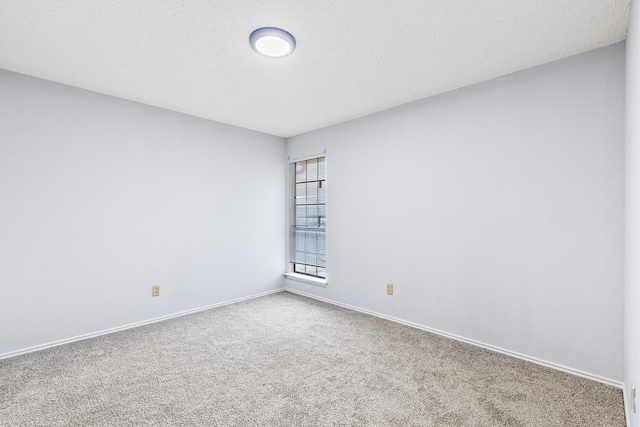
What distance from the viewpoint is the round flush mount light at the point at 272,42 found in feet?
6.64

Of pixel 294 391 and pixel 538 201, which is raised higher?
Answer: pixel 538 201

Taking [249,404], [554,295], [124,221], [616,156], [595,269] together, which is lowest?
[249,404]

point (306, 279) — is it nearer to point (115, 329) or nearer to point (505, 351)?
point (115, 329)

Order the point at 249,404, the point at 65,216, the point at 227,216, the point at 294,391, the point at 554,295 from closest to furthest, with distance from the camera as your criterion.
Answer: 1. the point at 249,404
2. the point at 294,391
3. the point at 554,295
4. the point at 65,216
5. the point at 227,216

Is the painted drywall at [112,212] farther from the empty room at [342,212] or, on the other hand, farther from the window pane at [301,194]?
the window pane at [301,194]

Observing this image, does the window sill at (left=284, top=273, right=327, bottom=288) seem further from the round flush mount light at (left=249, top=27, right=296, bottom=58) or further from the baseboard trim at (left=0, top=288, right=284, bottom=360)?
the round flush mount light at (left=249, top=27, right=296, bottom=58)

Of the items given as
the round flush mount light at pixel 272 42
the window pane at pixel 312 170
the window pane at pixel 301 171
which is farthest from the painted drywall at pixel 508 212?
the round flush mount light at pixel 272 42

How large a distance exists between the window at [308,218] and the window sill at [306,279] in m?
0.10

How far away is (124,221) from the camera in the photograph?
128 inches

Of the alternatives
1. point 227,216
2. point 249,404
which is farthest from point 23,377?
point 227,216

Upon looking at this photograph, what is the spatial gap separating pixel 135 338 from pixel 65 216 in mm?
1355

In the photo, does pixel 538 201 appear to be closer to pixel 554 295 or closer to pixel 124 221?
pixel 554 295

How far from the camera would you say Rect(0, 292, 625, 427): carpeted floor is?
5.95 feet

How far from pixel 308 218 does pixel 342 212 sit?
791mm
